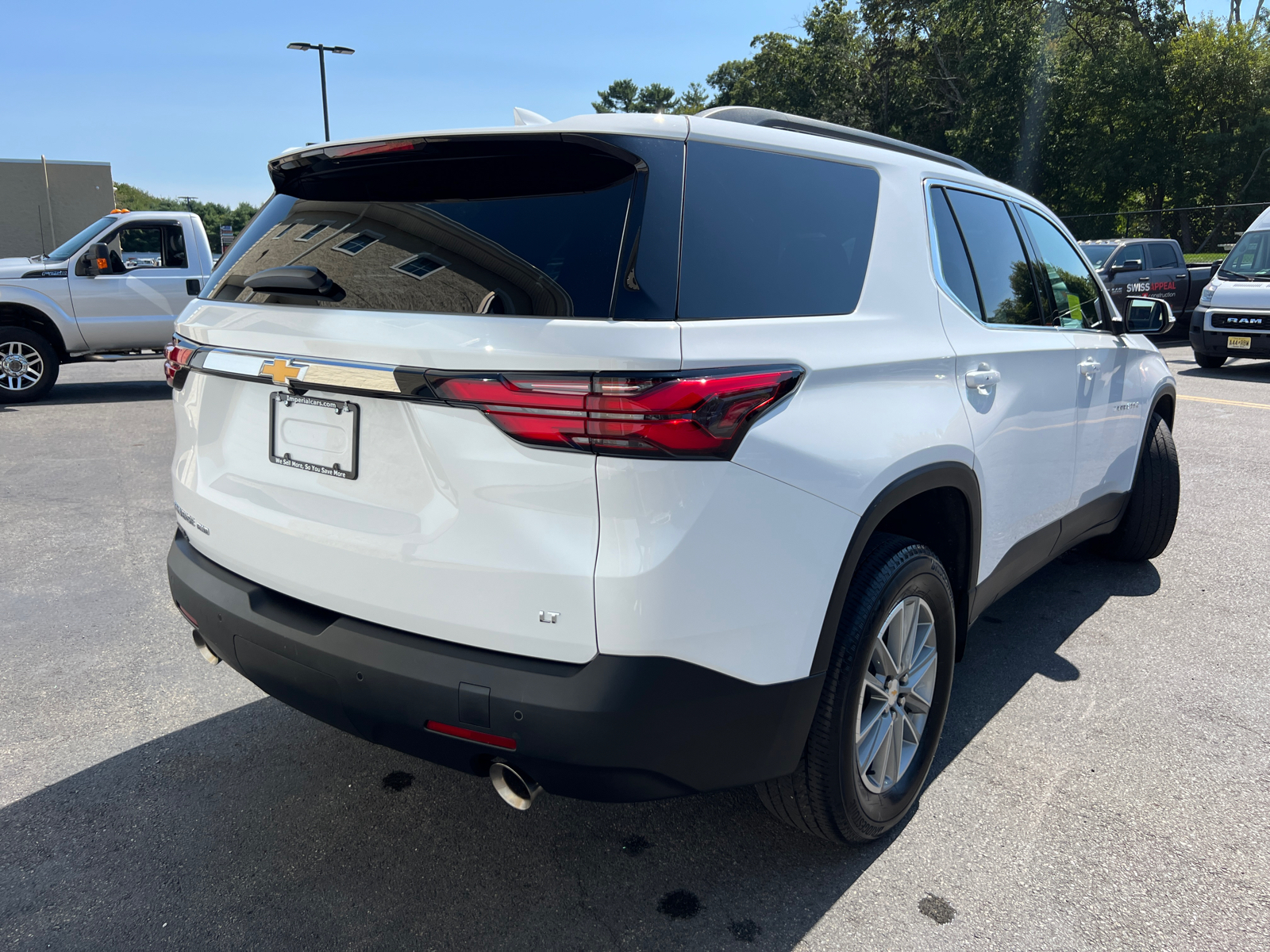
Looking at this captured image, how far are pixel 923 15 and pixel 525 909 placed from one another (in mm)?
44413

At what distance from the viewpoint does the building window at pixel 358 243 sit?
214 centimetres

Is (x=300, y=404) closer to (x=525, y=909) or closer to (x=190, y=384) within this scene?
(x=190, y=384)

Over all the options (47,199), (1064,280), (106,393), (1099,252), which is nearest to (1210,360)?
(1099,252)

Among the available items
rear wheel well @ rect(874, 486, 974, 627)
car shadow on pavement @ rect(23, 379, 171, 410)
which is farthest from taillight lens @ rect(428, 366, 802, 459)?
car shadow on pavement @ rect(23, 379, 171, 410)

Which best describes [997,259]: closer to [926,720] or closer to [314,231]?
[926,720]

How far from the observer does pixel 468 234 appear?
78.7 inches

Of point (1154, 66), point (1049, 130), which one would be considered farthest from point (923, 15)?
point (1154, 66)

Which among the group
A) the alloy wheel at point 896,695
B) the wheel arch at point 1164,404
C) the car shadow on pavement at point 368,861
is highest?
the wheel arch at point 1164,404

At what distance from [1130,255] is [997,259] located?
608 inches

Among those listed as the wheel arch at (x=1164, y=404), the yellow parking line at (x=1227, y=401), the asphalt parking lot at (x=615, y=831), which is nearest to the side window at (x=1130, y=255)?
the yellow parking line at (x=1227, y=401)

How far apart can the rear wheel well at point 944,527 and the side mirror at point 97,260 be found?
1055 centimetres

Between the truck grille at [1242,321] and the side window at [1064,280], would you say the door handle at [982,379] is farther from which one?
the truck grille at [1242,321]

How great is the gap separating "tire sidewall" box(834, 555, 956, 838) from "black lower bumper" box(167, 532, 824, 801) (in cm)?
17

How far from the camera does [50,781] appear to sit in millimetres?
2789
